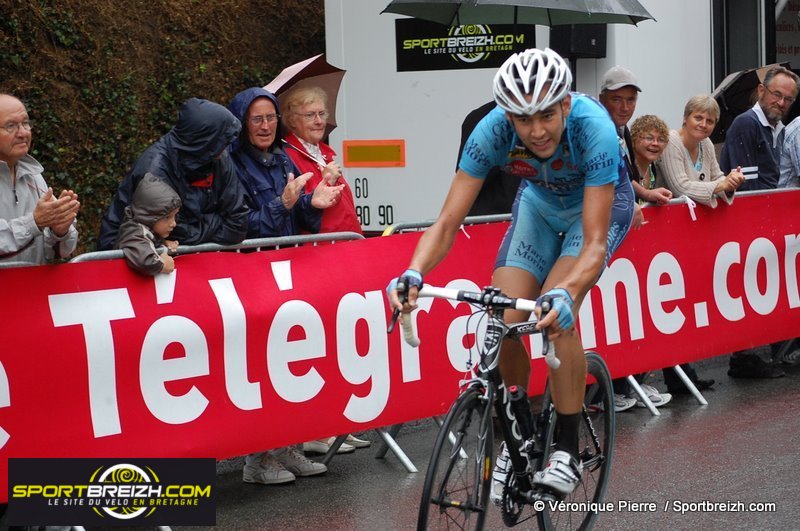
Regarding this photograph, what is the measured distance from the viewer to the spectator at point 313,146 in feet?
25.4

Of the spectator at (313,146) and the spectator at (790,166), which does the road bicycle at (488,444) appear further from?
the spectator at (790,166)

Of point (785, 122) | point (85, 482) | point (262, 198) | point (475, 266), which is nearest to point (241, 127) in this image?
point (262, 198)

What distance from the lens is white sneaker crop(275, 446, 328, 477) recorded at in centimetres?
731

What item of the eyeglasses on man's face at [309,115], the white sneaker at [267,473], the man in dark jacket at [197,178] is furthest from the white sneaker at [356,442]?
the eyeglasses on man's face at [309,115]

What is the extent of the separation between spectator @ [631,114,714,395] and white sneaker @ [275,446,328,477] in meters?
3.12

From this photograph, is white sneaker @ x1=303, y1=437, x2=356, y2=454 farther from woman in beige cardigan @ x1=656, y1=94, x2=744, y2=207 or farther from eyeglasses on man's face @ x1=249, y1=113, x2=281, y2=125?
woman in beige cardigan @ x1=656, y1=94, x2=744, y2=207

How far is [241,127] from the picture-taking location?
720 centimetres

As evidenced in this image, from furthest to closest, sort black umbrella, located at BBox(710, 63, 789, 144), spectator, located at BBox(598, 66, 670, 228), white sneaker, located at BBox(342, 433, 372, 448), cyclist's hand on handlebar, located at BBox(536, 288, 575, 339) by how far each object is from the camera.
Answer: black umbrella, located at BBox(710, 63, 789, 144) → spectator, located at BBox(598, 66, 670, 228) → white sneaker, located at BBox(342, 433, 372, 448) → cyclist's hand on handlebar, located at BBox(536, 288, 575, 339)

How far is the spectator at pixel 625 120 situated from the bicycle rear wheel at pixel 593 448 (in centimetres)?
277

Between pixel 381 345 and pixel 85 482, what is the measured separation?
6.45 ft

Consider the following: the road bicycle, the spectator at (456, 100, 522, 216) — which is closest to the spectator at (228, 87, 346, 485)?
the spectator at (456, 100, 522, 216)

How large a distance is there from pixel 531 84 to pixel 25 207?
2.64m

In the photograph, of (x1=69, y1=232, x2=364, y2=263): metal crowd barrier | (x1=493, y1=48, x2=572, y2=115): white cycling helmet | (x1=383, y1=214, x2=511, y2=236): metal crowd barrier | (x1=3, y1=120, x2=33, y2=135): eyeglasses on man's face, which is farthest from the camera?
(x1=383, y1=214, x2=511, y2=236): metal crowd barrier

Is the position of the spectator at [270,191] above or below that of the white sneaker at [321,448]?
above
